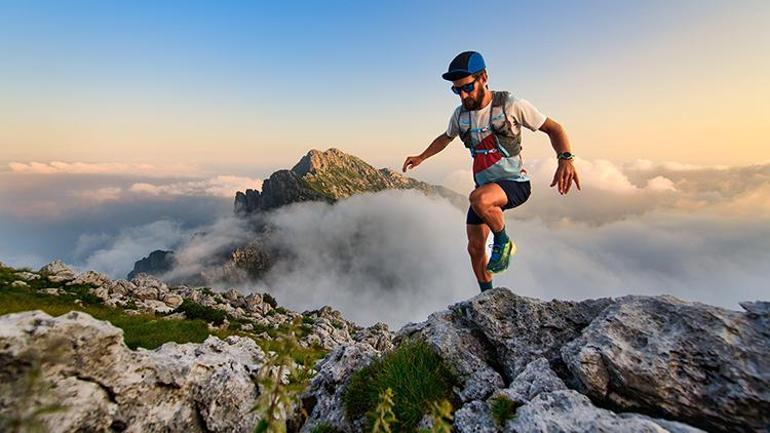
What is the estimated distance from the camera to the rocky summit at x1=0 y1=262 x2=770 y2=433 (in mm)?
5180

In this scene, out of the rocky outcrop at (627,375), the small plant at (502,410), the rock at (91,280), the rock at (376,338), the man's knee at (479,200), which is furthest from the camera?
the rock at (91,280)

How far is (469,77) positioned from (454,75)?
0.34 m

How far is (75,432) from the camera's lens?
5.63 meters

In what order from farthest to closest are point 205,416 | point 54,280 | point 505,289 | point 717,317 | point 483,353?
point 54,280 → point 505,289 → point 483,353 → point 205,416 → point 717,317

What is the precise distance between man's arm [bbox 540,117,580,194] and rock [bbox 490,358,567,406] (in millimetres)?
3797

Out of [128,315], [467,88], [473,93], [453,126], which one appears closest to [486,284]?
[453,126]

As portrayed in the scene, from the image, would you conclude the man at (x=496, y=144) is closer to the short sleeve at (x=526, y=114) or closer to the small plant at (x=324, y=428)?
the short sleeve at (x=526, y=114)

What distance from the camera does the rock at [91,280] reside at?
95.6 ft

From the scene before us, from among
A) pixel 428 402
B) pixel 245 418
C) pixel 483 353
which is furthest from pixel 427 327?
pixel 245 418

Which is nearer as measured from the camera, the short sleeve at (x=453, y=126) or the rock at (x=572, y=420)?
the rock at (x=572, y=420)

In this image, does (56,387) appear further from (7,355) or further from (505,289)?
(505,289)

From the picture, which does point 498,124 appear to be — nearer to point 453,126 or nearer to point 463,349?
point 453,126

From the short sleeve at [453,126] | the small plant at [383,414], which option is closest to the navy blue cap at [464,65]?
the short sleeve at [453,126]

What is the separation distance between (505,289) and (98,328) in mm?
8175
